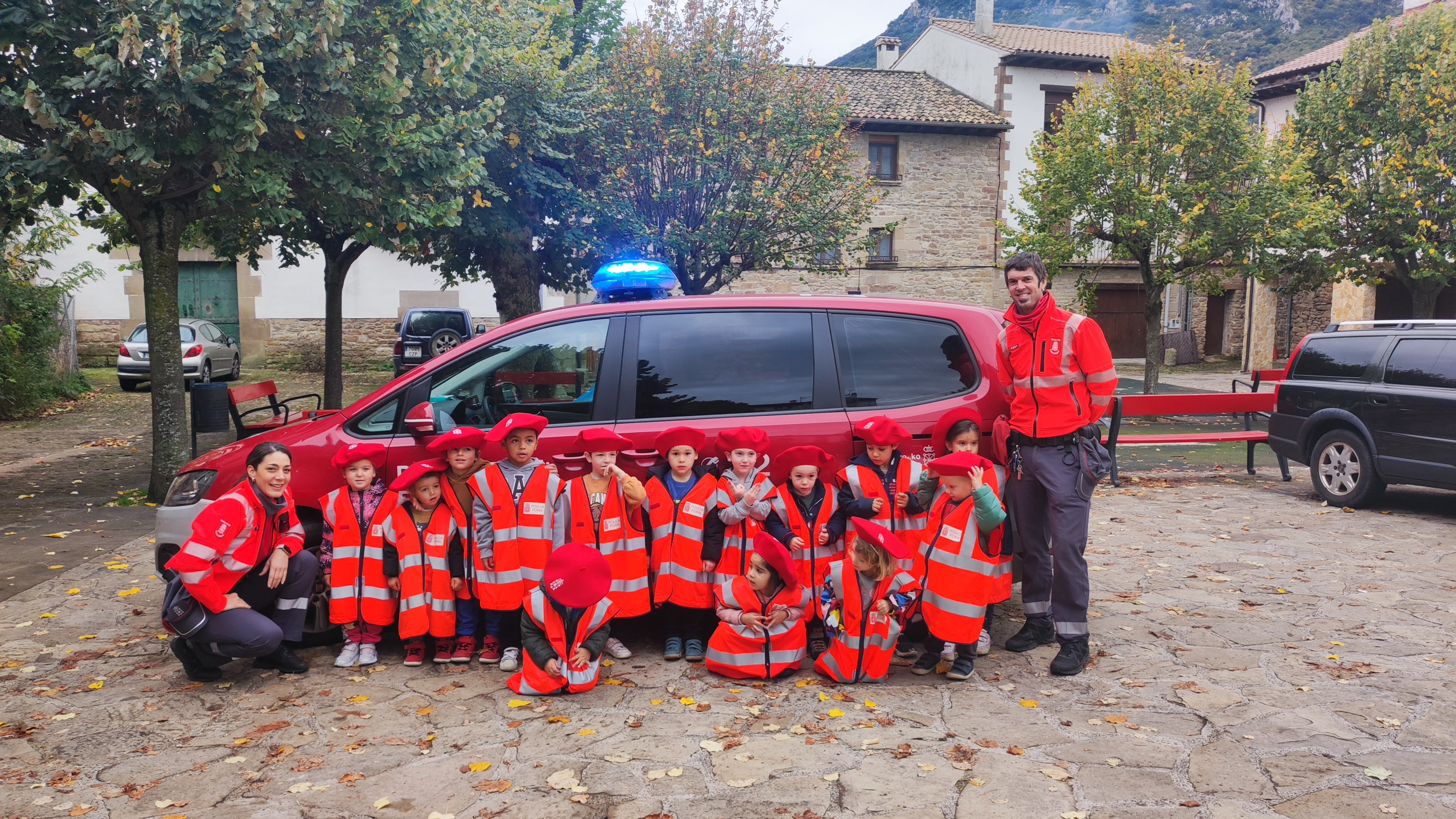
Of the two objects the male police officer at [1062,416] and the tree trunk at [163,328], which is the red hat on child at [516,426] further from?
the tree trunk at [163,328]

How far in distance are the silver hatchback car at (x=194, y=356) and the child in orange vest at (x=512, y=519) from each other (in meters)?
16.0

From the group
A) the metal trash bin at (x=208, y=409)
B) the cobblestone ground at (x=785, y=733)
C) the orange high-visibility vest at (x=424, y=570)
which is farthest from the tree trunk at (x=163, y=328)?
the orange high-visibility vest at (x=424, y=570)

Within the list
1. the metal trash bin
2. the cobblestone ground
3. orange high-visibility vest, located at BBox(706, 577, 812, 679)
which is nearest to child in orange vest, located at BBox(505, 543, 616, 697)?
the cobblestone ground

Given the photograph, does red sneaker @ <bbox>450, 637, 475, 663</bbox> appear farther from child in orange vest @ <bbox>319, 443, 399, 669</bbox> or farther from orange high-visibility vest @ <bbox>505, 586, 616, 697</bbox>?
orange high-visibility vest @ <bbox>505, 586, 616, 697</bbox>

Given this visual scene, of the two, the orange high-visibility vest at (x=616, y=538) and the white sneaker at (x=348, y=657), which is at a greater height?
the orange high-visibility vest at (x=616, y=538)

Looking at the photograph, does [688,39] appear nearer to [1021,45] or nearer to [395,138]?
[395,138]

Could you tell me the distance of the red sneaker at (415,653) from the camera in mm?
4734

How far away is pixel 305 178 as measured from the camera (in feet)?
29.5

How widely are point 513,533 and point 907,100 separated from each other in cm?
2714

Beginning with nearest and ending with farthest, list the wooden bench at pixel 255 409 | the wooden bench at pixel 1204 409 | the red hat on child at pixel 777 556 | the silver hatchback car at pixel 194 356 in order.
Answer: the red hat on child at pixel 777 556
the wooden bench at pixel 255 409
the wooden bench at pixel 1204 409
the silver hatchback car at pixel 194 356

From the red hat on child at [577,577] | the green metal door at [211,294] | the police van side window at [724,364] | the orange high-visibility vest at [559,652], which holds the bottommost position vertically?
the orange high-visibility vest at [559,652]

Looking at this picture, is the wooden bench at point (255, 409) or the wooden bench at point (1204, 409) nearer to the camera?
the wooden bench at point (255, 409)

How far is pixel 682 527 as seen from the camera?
473cm

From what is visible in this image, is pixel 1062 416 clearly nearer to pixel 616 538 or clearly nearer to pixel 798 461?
pixel 798 461
